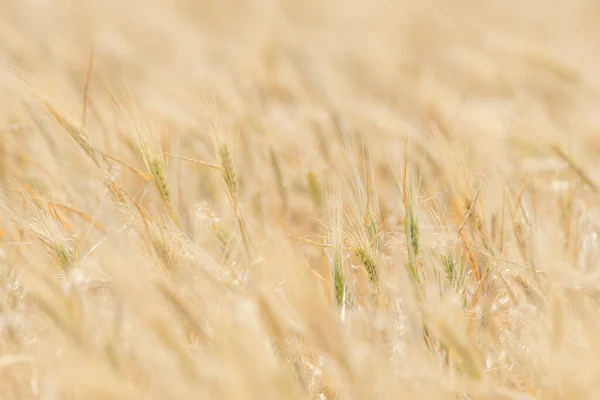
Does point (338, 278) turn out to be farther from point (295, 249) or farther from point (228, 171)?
point (228, 171)

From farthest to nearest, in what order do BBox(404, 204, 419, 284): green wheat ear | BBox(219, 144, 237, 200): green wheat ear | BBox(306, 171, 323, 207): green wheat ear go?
1. BBox(306, 171, 323, 207): green wheat ear
2. BBox(219, 144, 237, 200): green wheat ear
3. BBox(404, 204, 419, 284): green wheat ear

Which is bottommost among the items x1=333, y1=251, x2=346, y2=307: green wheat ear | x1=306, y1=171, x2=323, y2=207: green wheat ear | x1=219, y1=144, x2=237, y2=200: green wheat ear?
x1=306, y1=171, x2=323, y2=207: green wheat ear

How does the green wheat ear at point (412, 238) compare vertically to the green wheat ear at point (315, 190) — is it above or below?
above

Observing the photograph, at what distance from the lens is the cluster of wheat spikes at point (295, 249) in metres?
0.70

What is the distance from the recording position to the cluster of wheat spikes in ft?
2.29

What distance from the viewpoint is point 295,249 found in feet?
3.30

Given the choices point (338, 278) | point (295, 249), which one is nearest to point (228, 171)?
point (295, 249)

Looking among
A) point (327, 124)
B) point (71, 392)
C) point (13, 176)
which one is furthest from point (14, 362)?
point (327, 124)

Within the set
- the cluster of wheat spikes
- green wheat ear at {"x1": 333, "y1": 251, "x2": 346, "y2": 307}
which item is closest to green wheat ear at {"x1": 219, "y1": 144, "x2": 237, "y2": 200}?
the cluster of wheat spikes

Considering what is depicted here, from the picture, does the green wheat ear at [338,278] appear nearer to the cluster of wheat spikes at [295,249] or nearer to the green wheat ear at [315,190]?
the cluster of wheat spikes at [295,249]

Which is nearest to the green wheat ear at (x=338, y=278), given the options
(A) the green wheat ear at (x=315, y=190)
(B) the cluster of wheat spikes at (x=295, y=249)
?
(B) the cluster of wheat spikes at (x=295, y=249)

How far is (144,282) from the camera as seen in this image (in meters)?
0.68

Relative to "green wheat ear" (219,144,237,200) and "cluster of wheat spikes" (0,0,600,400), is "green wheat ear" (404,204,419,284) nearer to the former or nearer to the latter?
"cluster of wheat spikes" (0,0,600,400)

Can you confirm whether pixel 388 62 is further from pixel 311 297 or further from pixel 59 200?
pixel 311 297
